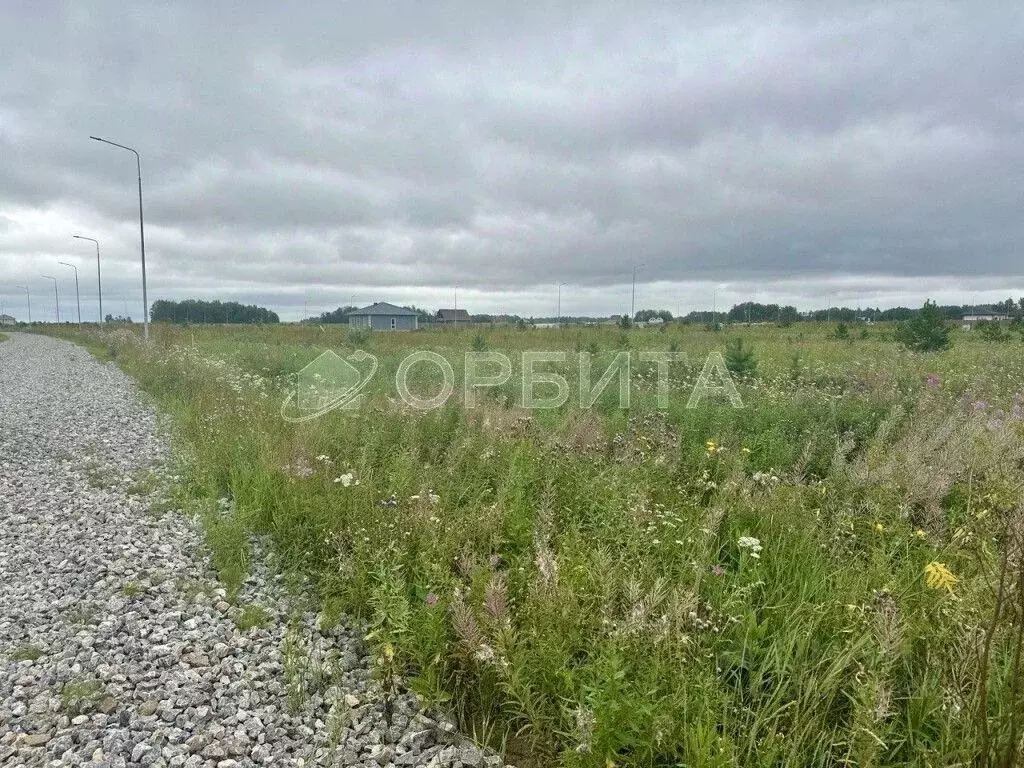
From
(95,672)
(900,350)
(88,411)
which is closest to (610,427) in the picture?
(95,672)

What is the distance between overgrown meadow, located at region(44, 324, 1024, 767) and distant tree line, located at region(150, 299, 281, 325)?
68.4 meters

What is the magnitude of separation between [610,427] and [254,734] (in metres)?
5.40

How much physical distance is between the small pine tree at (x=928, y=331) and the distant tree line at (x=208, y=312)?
66106 millimetres

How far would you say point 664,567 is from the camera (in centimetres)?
367

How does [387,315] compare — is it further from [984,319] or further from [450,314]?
[984,319]

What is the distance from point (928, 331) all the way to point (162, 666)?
18.9 metres

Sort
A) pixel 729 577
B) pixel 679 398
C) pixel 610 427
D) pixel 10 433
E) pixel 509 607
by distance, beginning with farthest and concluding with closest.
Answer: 1. pixel 679 398
2. pixel 10 433
3. pixel 610 427
4. pixel 729 577
5. pixel 509 607

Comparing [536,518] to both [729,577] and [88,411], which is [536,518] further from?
[88,411]

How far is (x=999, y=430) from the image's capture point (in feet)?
16.7

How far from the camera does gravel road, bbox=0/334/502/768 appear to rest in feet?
8.89

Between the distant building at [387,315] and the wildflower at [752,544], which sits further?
the distant building at [387,315]

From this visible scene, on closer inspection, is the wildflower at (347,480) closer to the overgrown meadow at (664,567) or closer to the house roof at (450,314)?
the overgrown meadow at (664,567)

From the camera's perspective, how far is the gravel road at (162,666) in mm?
2711

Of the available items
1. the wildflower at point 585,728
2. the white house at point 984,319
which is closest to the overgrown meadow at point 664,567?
the wildflower at point 585,728
